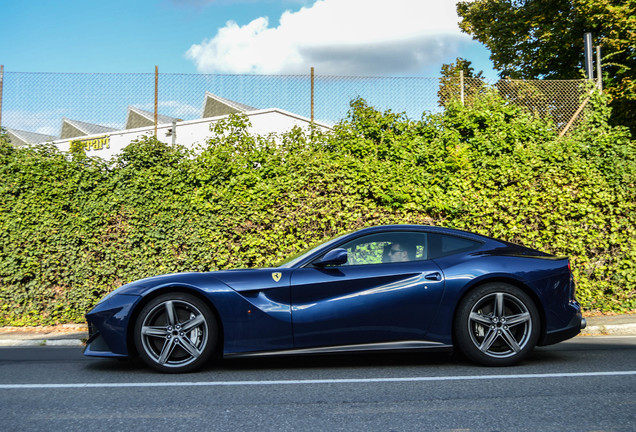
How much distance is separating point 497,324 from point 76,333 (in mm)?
5618

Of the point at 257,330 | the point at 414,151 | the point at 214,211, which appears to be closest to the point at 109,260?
the point at 214,211

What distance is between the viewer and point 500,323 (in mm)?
5000

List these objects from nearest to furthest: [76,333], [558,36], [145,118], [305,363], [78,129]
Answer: [305,363], [76,333], [145,118], [78,129], [558,36]

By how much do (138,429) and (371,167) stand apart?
19.4ft

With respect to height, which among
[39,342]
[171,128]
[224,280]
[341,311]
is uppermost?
[171,128]

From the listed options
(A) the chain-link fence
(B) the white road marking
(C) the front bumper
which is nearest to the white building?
(A) the chain-link fence

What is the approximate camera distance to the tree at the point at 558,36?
18328 mm

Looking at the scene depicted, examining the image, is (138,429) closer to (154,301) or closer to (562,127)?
(154,301)

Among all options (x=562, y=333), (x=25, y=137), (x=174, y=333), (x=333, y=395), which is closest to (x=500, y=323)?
(x=562, y=333)

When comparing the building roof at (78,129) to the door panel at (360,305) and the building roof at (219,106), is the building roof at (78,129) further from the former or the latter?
the door panel at (360,305)

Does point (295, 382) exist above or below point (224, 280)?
below

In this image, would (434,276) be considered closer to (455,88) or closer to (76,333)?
(76,333)

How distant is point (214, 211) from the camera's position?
8422 mm

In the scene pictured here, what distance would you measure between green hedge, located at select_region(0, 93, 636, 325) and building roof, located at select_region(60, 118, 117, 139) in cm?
262
